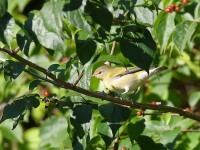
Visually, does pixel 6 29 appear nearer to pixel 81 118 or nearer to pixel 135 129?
pixel 81 118

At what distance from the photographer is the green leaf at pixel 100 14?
193 centimetres

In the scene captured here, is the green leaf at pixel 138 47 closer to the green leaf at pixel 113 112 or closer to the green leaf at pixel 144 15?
the green leaf at pixel 144 15

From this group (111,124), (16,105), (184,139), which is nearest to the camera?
(16,105)

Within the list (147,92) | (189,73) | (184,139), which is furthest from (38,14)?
(189,73)

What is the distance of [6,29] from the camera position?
78.0 inches

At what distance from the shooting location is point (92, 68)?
7.47 feet

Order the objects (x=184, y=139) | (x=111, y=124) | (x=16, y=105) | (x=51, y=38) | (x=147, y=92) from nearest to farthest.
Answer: (x=51, y=38) → (x=16, y=105) → (x=111, y=124) → (x=184, y=139) → (x=147, y=92)

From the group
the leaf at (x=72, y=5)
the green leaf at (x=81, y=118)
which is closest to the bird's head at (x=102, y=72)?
the green leaf at (x=81, y=118)

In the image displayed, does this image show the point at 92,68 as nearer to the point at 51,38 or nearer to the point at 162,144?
the point at 51,38

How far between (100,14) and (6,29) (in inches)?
13.2

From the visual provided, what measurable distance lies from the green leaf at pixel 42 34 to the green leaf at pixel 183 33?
29.4 inches

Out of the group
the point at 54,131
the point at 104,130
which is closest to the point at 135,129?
the point at 104,130

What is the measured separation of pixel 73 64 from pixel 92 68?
29cm

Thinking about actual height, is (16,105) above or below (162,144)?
above
